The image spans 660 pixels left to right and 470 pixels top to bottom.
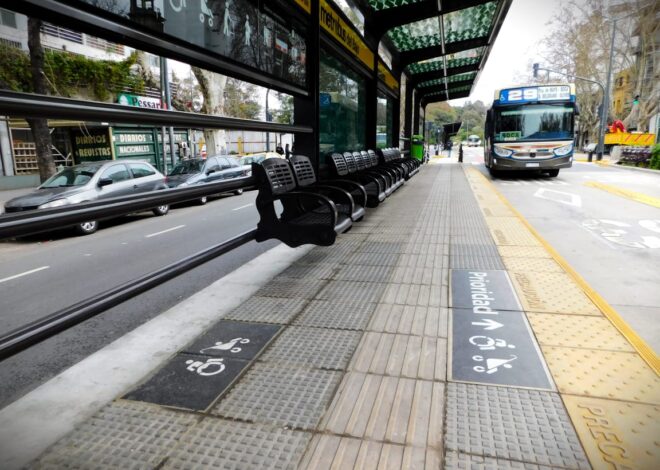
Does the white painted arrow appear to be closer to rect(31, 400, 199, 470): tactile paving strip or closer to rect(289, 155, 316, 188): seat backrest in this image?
rect(31, 400, 199, 470): tactile paving strip

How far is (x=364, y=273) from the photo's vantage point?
13.7 ft

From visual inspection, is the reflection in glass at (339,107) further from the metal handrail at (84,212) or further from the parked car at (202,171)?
the parked car at (202,171)

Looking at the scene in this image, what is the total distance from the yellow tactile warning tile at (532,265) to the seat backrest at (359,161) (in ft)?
11.7

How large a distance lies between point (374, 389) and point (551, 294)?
2.08 m

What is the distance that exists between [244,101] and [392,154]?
17.8m

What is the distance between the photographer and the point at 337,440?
6.01ft

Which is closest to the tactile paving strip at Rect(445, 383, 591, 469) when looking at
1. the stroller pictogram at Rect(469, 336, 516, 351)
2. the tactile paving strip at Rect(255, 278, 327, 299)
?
the stroller pictogram at Rect(469, 336, 516, 351)

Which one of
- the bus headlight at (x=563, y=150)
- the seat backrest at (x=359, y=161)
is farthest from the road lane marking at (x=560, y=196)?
the seat backrest at (x=359, y=161)

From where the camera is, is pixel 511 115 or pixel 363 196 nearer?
pixel 363 196

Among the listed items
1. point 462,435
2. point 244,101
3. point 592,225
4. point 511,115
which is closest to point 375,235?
point 592,225

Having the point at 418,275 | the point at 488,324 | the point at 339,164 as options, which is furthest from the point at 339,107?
the point at 488,324

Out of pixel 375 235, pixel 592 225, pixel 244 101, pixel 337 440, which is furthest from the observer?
pixel 244 101

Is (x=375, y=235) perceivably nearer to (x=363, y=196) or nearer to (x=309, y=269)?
(x=363, y=196)

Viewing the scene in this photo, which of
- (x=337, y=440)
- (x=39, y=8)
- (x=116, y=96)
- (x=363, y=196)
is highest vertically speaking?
(x=116, y=96)
